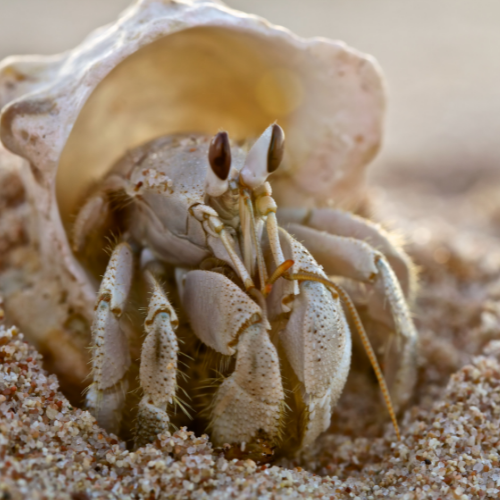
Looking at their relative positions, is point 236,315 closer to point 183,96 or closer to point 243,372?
point 243,372

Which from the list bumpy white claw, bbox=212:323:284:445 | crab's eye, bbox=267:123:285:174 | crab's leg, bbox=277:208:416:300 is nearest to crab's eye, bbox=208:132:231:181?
crab's eye, bbox=267:123:285:174

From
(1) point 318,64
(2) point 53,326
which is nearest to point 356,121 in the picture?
(1) point 318,64

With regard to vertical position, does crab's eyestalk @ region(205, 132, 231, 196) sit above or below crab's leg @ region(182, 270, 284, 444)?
above

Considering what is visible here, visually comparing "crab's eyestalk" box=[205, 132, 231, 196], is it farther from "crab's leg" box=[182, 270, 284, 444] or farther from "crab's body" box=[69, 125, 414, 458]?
"crab's leg" box=[182, 270, 284, 444]

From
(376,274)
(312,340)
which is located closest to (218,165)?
(312,340)

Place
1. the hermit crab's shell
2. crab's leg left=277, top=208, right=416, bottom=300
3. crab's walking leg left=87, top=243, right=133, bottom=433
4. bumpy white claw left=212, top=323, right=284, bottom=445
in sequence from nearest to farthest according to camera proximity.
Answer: bumpy white claw left=212, top=323, right=284, bottom=445, crab's walking leg left=87, top=243, right=133, bottom=433, the hermit crab's shell, crab's leg left=277, top=208, right=416, bottom=300

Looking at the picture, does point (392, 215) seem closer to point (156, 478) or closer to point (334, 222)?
point (334, 222)
